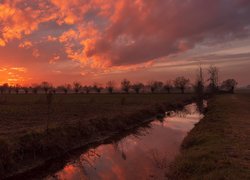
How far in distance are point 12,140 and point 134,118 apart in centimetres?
1810

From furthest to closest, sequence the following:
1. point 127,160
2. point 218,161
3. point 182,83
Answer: point 182,83, point 127,160, point 218,161

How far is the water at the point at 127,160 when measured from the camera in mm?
13266

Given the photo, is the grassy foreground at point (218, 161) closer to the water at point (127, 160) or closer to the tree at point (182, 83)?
the water at point (127, 160)

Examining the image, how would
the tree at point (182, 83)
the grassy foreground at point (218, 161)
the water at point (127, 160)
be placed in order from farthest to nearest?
the tree at point (182, 83) → the water at point (127, 160) → the grassy foreground at point (218, 161)

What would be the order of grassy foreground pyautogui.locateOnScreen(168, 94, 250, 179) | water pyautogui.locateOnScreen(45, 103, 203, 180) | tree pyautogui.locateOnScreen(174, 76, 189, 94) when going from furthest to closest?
tree pyautogui.locateOnScreen(174, 76, 189, 94) < water pyautogui.locateOnScreen(45, 103, 203, 180) < grassy foreground pyautogui.locateOnScreen(168, 94, 250, 179)

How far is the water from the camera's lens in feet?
43.5

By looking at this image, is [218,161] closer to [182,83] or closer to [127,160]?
[127,160]

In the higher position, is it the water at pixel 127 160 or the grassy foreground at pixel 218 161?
the grassy foreground at pixel 218 161

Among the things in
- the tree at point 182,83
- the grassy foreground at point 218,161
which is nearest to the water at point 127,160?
the grassy foreground at point 218,161

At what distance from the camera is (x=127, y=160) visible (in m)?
16.0

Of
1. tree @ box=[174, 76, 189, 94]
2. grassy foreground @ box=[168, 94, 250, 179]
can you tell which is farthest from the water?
tree @ box=[174, 76, 189, 94]

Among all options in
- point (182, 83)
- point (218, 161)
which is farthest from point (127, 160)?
point (182, 83)

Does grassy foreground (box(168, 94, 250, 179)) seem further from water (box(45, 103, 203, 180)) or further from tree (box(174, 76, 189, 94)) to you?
tree (box(174, 76, 189, 94))

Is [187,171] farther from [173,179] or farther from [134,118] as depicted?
[134,118]
